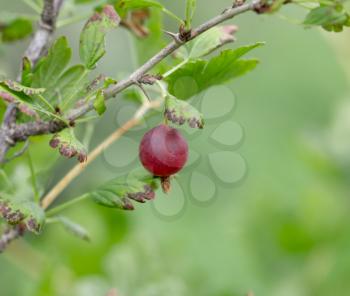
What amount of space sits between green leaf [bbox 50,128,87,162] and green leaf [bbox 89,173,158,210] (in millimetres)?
119

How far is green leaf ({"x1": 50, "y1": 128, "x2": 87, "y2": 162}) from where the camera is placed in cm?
97

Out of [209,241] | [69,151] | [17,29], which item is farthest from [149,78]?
[209,241]

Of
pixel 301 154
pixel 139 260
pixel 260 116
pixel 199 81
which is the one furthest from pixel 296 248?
pixel 260 116

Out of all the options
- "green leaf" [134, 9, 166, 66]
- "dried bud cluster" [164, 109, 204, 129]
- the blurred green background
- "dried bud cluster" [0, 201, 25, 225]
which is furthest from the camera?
the blurred green background

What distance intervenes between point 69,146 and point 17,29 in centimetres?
55

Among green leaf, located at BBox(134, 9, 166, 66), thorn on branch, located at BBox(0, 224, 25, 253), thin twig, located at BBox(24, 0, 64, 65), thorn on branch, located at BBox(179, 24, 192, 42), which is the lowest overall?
thorn on branch, located at BBox(0, 224, 25, 253)

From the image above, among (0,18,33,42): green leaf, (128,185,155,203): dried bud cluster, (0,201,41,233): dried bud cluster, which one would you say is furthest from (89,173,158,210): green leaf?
(0,18,33,42): green leaf

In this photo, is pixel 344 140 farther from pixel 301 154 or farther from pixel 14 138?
pixel 14 138

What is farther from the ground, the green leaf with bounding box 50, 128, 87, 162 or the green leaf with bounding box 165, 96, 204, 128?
the green leaf with bounding box 165, 96, 204, 128

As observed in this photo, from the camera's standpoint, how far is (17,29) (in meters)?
1.46

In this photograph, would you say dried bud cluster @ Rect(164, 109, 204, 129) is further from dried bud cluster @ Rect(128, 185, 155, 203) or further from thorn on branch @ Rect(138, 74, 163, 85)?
dried bud cluster @ Rect(128, 185, 155, 203)

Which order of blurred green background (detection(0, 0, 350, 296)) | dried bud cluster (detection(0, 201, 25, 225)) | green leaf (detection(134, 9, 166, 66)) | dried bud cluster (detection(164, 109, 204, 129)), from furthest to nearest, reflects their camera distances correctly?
blurred green background (detection(0, 0, 350, 296))
green leaf (detection(134, 9, 166, 66))
dried bud cluster (detection(0, 201, 25, 225))
dried bud cluster (detection(164, 109, 204, 129))

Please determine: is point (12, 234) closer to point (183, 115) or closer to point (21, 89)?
point (21, 89)

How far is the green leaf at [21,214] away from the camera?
A: 1.02 metres
